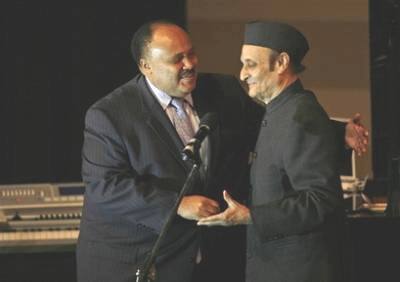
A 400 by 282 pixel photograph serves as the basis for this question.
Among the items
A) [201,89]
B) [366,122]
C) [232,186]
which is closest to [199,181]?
[232,186]

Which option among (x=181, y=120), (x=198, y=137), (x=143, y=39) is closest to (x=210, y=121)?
(x=198, y=137)

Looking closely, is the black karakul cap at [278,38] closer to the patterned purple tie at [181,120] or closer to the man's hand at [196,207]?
the man's hand at [196,207]

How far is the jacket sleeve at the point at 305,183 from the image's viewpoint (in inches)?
98.2

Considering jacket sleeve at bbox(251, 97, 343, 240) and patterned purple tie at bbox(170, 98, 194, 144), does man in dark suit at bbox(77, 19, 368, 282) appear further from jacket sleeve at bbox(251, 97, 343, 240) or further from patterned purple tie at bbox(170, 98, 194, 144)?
jacket sleeve at bbox(251, 97, 343, 240)

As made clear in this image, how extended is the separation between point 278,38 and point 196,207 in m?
0.54

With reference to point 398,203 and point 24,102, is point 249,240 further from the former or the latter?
point 24,102

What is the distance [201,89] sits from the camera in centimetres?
333

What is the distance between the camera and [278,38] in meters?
2.66

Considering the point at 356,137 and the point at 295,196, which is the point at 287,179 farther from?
the point at 356,137

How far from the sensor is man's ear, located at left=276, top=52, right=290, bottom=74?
8.72 feet

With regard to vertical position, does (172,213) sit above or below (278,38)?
below

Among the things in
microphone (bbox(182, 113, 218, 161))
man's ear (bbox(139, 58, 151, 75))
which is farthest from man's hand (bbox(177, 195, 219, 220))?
man's ear (bbox(139, 58, 151, 75))

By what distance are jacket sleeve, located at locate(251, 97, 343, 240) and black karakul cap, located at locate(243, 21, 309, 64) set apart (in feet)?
0.63

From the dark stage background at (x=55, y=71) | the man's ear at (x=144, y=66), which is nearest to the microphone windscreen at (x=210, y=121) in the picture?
the man's ear at (x=144, y=66)
